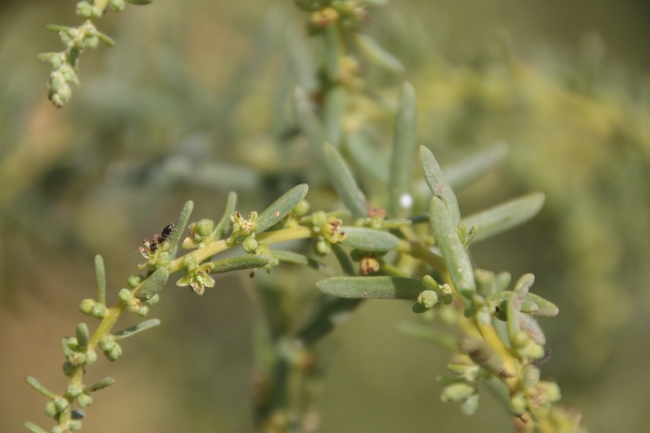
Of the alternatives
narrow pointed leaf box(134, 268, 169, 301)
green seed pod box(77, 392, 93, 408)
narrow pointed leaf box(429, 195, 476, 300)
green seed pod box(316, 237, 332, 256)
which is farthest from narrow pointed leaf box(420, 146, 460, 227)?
green seed pod box(77, 392, 93, 408)

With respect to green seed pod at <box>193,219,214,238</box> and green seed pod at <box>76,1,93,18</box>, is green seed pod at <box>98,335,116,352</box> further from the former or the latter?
green seed pod at <box>76,1,93,18</box>

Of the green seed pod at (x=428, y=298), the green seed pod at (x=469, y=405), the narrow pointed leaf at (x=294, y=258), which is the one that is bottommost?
the green seed pod at (x=469, y=405)

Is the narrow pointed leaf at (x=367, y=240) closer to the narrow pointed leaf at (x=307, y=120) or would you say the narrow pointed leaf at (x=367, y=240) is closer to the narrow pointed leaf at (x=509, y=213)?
the narrow pointed leaf at (x=509, y=213)

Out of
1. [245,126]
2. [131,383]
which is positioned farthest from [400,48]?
[131,383]

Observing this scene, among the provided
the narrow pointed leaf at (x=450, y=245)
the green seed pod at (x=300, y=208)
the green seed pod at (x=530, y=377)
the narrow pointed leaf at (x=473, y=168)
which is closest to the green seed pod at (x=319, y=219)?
the green seed pod at (x=300, y=208)

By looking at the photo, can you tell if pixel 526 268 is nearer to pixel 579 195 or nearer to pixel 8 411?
pixel 579 195

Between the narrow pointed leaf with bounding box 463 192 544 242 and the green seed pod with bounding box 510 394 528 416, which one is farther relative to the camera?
the narrow pointed leaf with bounding box 463 192 544 242

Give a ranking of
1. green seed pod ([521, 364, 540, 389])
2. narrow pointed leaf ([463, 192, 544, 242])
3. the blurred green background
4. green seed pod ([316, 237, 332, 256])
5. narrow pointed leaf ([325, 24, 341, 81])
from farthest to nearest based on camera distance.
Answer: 1. the blurred green background
2. narrow pointed leaf ([325, 24, 341, 81])
3. narrow pointed leaf ([463, 192, 544, 242])
4. green seed pod ([316, 237, 332, 256])
5. green seed pod ([521, 364, 540, 389])
